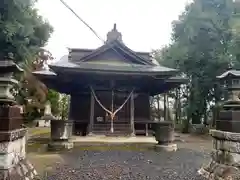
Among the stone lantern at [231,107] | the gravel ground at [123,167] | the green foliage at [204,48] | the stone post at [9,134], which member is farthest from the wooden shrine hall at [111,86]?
the stone post at [9,134]

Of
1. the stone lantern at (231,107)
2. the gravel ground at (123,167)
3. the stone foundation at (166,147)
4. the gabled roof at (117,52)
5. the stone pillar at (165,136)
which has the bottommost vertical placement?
the gravel ground at (123,167)

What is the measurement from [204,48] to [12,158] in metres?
17.9

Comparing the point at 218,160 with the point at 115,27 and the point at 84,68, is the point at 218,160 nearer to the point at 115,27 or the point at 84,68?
the point at 84,68

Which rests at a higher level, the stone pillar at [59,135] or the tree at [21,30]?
the tree at [21,30]

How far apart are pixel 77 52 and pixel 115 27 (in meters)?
3.17

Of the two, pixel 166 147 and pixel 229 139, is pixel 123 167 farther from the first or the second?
pixel 166 147

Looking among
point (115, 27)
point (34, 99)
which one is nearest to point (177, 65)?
point (115, 27)

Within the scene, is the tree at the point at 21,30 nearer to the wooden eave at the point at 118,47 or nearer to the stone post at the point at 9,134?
the wooden eave at the point at 118,47

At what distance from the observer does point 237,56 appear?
17.2m

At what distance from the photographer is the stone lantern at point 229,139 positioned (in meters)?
5.19

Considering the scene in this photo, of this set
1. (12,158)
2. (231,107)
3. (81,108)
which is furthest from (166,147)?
(12,158)

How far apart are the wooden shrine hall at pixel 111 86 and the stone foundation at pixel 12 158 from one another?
26.0ft

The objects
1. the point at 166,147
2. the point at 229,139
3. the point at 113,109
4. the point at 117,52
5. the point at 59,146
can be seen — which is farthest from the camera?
the point at 117,52

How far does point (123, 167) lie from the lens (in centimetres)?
729
